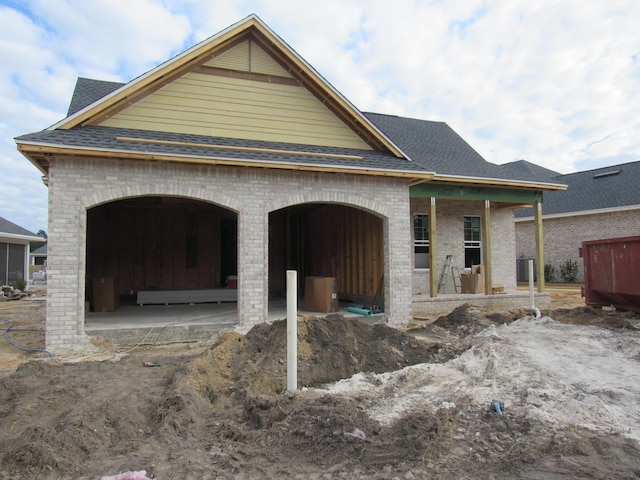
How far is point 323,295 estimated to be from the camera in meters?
12.1

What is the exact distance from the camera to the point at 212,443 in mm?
4297

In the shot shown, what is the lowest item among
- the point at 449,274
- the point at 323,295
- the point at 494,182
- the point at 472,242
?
the point at 323,295

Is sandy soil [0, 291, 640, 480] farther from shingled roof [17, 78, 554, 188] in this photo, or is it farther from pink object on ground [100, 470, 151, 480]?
shingled roof [17, 78, 554, 188]

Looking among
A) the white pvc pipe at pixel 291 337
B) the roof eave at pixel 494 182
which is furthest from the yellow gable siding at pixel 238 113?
the white pvc pipe at pixel 291 337

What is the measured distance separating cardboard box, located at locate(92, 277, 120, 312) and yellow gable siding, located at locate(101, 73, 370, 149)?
15.6ft

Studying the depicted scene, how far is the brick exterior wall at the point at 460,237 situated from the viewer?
14844mm

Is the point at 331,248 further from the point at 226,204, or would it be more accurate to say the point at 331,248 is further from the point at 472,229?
the point at 226,204

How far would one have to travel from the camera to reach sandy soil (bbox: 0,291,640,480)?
12.4 feet

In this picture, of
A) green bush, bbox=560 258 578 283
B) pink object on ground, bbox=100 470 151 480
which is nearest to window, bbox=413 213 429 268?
pink object on ground, bbox=100 470 151 480

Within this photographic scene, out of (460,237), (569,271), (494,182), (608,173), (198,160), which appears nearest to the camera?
(198,160)

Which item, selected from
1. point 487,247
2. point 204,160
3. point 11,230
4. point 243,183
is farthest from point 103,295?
point 11,230

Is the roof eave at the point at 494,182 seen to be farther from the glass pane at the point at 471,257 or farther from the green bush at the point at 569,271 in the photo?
the green bush at the point at 569,271

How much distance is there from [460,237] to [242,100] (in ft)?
29.9

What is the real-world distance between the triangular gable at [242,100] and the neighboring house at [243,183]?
3cm
